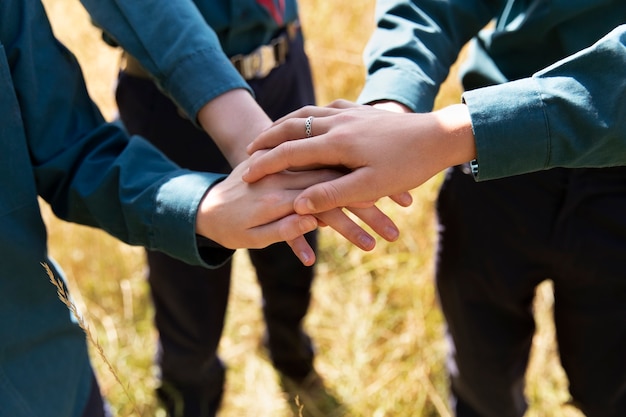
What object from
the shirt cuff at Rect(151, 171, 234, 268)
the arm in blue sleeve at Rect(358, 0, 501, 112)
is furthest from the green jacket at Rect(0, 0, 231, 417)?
the arm in blue sleeve at Rect(358, 0, 501, 112)

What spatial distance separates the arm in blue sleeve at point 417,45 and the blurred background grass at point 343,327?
106 centimetres

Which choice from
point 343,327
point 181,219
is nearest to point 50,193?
point 181,219

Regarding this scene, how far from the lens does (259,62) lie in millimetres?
1686

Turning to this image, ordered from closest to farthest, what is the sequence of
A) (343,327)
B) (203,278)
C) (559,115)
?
(559,115)
(203,278)
(343,327)

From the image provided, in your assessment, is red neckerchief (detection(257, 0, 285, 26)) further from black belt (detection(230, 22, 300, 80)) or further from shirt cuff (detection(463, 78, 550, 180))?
shirt cuff (detection(463, 78, 550, 180))

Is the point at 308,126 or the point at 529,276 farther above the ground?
the point at 308,126

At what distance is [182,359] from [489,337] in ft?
2.64

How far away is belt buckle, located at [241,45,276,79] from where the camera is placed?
5.44 feet

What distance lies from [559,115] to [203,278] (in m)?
1.00

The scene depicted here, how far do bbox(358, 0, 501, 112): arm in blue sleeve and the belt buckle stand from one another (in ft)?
1.06

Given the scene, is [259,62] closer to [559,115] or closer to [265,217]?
[265,217]

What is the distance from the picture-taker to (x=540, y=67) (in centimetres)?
136

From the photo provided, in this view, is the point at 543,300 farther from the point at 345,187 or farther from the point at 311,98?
the point at 345,187

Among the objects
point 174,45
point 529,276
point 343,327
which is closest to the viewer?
point 174,45
